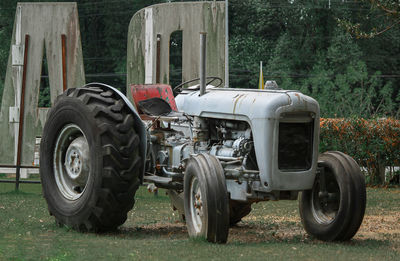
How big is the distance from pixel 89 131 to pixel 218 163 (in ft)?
5.85

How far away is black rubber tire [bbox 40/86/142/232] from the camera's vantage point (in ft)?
30.3

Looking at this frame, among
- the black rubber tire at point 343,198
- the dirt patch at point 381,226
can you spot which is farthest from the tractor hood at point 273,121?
the dirt patch at point 381,226

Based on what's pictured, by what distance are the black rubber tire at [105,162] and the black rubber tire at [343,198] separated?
208 cm

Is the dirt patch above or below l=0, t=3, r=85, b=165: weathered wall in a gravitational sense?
below

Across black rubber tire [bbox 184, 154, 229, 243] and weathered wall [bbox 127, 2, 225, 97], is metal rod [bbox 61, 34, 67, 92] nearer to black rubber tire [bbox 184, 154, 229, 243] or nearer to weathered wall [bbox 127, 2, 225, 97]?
weathered wall [bbox 127, 2, 225, 97]

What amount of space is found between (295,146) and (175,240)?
5.25ft

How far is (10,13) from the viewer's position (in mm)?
45312

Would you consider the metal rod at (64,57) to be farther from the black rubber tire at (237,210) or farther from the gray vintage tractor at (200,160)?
the black rubber tire at (237,210)

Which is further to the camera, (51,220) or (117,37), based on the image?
(117,37)

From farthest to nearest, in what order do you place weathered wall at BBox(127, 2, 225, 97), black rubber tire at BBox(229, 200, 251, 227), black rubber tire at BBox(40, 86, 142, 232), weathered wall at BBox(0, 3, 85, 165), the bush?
the bush, weathered wall at BBox(0, 3, 85, 165), weathered wall at BBox(127, 2, 225, 97), black rubber tire at BBox(229, 200, 251, 227), black rubber tire at BBox(40, 86, 142, 232)

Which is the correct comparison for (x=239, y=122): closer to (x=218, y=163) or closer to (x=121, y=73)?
(x=218, y=163)

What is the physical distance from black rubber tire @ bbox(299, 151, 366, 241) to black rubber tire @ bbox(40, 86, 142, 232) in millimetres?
2079

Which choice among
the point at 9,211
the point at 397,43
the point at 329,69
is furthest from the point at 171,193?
the point at 397,43

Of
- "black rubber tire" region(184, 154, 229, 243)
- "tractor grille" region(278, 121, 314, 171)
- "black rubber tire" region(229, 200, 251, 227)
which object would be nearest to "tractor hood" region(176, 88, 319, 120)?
"tractor grille" region(278, 121, 314, 171)
